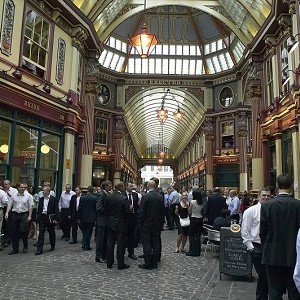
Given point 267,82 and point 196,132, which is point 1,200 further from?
point 196,132

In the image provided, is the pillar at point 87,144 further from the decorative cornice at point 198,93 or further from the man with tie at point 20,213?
the decorative cornice at point 198,93

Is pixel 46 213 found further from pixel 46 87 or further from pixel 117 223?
pixel 46 87

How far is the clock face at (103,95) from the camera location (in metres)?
28.1

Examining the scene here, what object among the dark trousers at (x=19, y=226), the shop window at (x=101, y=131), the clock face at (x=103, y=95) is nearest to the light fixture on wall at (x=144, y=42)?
the dark trousers at (x=19, y=226)

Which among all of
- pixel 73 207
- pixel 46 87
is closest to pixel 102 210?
pixel 73 207

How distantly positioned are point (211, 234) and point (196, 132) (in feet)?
91.7

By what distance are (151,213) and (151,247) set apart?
71 cm

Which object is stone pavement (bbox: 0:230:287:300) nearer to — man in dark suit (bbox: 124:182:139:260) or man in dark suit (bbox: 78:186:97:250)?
man in dark suit (bbox: 124:182:139:260)

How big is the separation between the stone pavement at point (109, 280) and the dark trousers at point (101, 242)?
0.31m

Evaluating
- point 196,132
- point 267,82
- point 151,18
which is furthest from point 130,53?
point 267,82

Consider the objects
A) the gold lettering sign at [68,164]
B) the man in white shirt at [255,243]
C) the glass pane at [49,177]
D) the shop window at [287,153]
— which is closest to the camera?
the man in white shirt at [255,243]

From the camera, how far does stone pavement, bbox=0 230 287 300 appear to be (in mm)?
5457

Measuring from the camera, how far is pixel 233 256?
6.75m

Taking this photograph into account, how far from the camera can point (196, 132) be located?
3594cm
